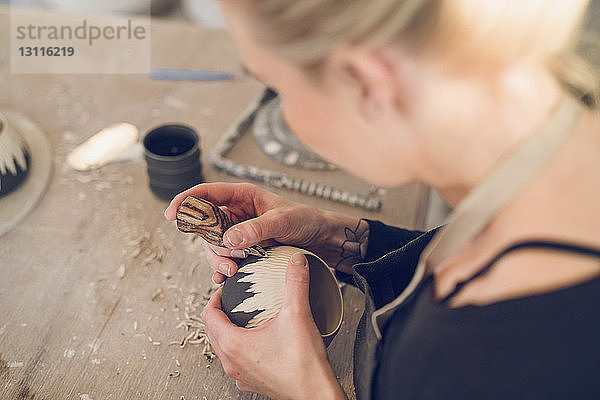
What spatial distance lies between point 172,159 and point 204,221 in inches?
9.6

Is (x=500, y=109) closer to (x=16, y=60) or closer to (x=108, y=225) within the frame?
(x=108, y=225)

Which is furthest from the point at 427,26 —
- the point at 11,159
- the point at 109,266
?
the point at 11,159

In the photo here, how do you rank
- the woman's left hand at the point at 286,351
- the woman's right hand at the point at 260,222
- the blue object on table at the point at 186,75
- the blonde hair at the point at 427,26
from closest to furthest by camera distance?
the blonde hair at the point at 427,26 → the woman's left hand at the point at 286,351 → the woman's right hand at the point at 260,222 → the blue object on table at the point at 186,75

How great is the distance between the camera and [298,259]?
0.69 metres

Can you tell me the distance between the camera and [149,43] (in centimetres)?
134

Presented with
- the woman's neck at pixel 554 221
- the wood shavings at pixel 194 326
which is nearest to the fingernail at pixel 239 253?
the wood shavings at pixel 194 326

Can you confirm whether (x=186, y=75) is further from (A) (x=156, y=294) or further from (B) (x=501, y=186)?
(B) (x=501, y=186)

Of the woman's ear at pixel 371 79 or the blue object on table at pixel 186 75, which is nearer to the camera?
the woman's ear at pixel 371 79

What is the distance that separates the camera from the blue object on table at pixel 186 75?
4.04 feet

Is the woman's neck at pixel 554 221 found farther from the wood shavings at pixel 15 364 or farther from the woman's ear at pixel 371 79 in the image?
the wood shavings at pixel 15 364

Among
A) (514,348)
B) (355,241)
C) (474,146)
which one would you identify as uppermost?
(474,146)

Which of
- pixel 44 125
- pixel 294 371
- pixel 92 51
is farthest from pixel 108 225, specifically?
pixel 92 51

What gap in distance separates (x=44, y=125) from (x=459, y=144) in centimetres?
97

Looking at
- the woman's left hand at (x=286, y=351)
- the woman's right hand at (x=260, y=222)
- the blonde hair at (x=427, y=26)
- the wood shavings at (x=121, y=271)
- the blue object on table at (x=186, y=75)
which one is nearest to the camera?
the blonde hair at (x=427, y=26)
